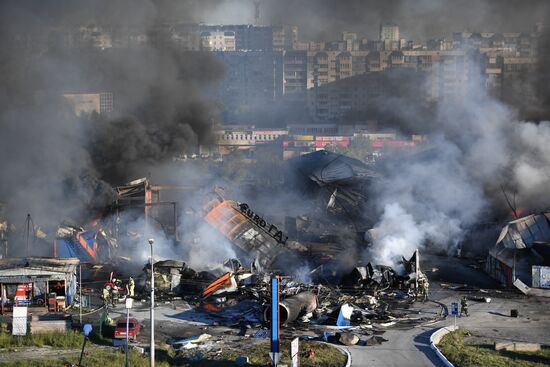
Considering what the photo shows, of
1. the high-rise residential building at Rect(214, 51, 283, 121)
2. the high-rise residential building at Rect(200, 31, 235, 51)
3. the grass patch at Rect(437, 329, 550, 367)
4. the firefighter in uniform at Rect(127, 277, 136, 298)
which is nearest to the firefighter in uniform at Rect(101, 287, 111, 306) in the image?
the firefighter in uniform at Rect(127, 277, 136, 298)

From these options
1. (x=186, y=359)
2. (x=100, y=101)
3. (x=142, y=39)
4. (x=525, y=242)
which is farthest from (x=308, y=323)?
(x=142, y=39)

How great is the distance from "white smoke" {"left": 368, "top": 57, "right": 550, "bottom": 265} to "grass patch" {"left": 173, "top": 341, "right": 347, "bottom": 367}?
12.0m

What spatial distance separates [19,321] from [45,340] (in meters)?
1.00

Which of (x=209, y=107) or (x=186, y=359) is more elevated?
(x=209, y=107)

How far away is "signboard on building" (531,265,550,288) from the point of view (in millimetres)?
26156

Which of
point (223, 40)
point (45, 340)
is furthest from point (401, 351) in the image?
point (223, 40)

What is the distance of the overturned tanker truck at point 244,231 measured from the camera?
98.6ft

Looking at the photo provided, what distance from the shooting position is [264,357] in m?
18.4

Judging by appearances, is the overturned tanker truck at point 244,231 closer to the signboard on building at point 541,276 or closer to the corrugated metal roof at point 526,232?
the corrugated metal roof at point 526,232

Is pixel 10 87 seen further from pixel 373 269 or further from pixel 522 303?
pixel 522 303

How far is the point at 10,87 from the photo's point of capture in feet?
135

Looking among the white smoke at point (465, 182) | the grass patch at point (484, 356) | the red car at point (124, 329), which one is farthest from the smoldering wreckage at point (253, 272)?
the white smoke at point (465, 182)

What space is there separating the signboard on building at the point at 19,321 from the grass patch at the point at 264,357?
4226 millimetres

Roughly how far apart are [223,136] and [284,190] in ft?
119
